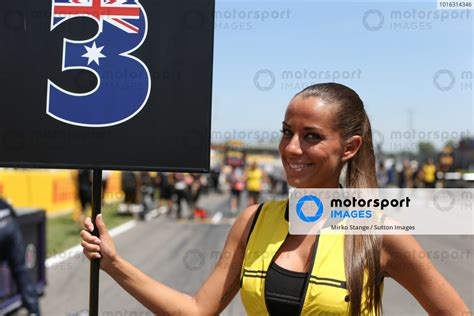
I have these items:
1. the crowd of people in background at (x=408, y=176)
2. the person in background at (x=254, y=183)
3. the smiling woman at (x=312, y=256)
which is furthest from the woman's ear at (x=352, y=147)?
the crowd of people in background at (x=408, y=176)

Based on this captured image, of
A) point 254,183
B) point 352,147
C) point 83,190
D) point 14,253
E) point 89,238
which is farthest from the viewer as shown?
point 254,183

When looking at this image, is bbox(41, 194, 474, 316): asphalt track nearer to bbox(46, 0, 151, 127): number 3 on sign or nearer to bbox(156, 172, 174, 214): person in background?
bbox(156, 172, 174, 214): person in background

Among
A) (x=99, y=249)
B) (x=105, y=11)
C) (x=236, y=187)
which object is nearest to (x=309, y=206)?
(x=99, y=249)

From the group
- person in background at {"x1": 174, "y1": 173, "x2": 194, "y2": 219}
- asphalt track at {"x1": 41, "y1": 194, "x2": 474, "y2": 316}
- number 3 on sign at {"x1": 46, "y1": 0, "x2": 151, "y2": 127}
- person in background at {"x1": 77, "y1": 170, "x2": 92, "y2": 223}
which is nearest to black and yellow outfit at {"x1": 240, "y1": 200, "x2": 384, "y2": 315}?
number 3 on sign at {"x1": 46, "y1": 0, "x2": 151, "y2": 127}

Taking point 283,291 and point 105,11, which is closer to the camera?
point 283,291

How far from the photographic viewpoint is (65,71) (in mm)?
2338

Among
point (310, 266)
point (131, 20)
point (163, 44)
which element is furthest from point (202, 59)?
point (310, 266)

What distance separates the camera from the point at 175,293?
2303mm

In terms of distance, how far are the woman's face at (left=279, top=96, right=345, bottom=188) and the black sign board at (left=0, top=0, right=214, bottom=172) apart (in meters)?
0.39

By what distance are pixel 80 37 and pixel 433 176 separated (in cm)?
1800

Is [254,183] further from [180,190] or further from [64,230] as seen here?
[64,230]

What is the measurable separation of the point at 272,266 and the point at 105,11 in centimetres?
121

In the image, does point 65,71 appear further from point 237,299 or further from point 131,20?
point 237,299

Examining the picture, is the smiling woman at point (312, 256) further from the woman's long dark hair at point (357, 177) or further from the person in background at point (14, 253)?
the person in background at point (14, 253)
